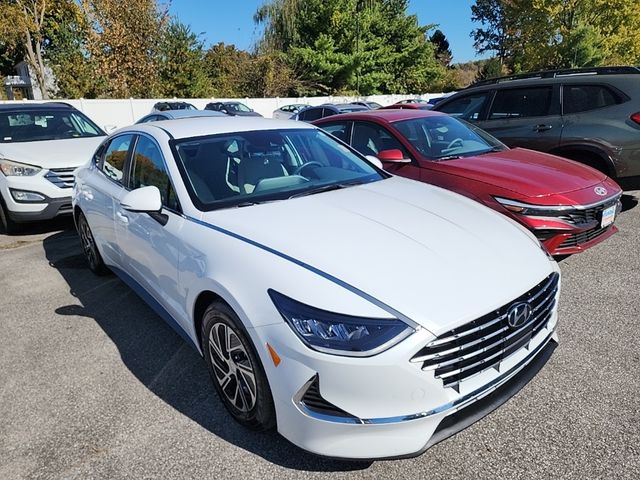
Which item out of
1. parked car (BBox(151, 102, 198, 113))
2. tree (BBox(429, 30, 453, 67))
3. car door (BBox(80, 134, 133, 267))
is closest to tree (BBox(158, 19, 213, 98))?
→ parked car (BBox(151, 102, 198, 113))

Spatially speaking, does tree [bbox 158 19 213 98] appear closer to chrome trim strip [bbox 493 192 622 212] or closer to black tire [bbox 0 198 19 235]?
black tire [bbox 0 198 19 235]

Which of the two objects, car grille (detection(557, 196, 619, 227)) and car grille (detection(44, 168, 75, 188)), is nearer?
car grille (detection(557, 196, 619, 227))

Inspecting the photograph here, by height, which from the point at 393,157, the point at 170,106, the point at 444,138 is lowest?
the point at 393,157

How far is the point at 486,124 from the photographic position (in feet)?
22.9

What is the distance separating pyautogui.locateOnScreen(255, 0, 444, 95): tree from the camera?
3575cm

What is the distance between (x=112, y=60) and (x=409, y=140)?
26558 mm

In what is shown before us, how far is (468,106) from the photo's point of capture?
736cm

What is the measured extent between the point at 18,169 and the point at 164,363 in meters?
4.53

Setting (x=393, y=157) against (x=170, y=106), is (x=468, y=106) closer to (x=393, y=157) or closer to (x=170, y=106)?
(x=393, y=157)

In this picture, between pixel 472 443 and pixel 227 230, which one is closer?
pixel 472 443

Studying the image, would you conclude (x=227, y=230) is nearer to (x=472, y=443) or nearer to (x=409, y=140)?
(x=472, y=443)

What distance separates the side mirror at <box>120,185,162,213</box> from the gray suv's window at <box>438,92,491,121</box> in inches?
209

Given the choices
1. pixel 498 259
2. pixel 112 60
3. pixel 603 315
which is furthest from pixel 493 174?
pixel 112 60

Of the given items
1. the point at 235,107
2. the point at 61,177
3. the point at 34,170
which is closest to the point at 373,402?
the point at 61,177
